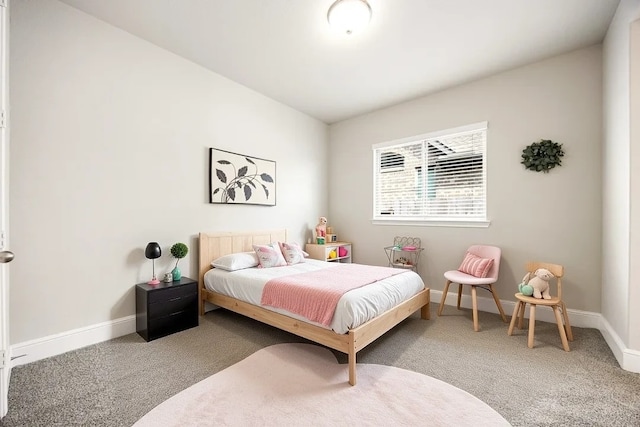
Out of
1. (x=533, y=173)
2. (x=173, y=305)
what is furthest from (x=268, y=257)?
(x=533, y=173)

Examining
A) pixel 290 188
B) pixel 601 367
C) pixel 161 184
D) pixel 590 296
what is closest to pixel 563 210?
pixel 590 296

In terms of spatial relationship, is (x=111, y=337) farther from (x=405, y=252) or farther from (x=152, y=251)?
(x=405, y=252)

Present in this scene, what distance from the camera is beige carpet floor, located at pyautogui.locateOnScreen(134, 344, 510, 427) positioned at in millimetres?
1581

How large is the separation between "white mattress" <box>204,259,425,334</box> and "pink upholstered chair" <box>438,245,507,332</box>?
46 centimetres

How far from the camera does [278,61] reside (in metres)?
3.15

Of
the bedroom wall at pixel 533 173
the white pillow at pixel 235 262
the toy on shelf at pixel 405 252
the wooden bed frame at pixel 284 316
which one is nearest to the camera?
the wooden bed frame at pixel 284 316

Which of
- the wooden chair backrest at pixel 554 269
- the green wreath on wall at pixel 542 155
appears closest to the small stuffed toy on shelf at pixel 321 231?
the wooden chair backrest at pixel 554 269

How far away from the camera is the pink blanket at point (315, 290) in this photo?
215 cm

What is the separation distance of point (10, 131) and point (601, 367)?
4.87m

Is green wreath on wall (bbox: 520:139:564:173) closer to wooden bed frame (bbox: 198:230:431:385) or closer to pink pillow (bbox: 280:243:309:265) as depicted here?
wooden bed frame (bbox: 198:230:431:385)

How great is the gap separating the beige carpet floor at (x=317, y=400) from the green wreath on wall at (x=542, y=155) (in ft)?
8.53

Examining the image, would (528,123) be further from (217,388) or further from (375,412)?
(217,388)

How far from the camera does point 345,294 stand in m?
2.15

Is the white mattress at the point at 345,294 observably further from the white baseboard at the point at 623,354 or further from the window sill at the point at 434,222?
the white baseboard at the point at 623,354
